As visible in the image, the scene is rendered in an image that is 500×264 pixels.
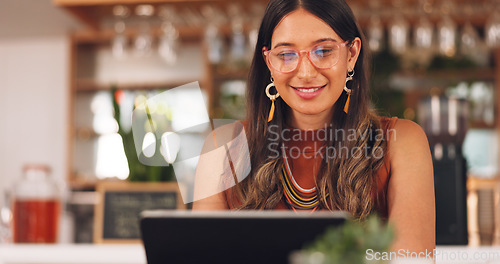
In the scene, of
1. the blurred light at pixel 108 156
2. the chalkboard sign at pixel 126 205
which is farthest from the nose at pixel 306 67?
the blurred light at pixel 108 156

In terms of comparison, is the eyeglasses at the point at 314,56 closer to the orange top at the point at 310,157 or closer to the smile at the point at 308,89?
the smile at the point at 308,89

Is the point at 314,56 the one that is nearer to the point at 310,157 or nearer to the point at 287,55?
the point at 287,55

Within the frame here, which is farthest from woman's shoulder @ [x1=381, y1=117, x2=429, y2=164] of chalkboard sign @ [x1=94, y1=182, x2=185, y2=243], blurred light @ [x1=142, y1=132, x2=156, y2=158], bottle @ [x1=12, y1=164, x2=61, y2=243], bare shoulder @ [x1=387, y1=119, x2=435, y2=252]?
bottle @ [x1=12, y1=164, x2=61, y2=243]

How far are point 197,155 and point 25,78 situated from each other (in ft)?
13.4

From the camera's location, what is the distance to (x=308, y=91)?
0.99 metres

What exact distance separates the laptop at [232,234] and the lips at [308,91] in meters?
0.44

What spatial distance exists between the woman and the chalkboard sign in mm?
545

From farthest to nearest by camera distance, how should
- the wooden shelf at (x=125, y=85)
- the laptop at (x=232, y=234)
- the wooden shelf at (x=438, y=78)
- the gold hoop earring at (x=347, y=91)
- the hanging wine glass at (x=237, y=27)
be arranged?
the wooden shelf at (x=125, y=85)
the wooden shelf at (x=438, y=78)
the hanging wine glass at (x=237, y=27)
the gold hoop earring at (x=347, y=91)
the laptop at (x=232, y=234)

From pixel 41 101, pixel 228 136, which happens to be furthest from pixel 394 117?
pixel 41 101

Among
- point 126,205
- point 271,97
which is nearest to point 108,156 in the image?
point 126,205

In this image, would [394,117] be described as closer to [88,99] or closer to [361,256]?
[361,256]

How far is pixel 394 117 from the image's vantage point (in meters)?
1.07

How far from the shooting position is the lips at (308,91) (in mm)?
983

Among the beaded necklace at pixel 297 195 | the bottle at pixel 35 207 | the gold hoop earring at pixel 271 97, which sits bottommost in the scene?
the bottle at pixel 35 207
